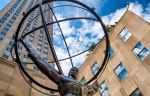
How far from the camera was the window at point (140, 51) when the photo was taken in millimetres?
17391

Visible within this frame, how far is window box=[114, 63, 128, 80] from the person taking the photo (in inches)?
739

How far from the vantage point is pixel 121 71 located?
19422mm

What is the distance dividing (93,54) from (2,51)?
99.9 ft

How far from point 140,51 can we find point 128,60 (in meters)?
1.27

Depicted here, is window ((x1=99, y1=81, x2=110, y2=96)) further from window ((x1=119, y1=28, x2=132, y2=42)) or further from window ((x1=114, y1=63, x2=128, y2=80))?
window ((x1=119, y1=28, x2=132, y2=42))

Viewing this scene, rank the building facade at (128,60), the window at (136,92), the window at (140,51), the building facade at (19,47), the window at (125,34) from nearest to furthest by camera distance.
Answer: the building facade at (19,47), the window at (136,92), the building facade at (128,60), the window at (140,51), the window at (125,34)

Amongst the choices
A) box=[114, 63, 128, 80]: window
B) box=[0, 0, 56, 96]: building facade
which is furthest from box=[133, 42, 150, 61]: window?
box=[0, 0, 56, 96]: building facade

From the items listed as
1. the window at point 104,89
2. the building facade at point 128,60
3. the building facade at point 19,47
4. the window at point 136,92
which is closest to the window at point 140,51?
the building facade at point 128,60

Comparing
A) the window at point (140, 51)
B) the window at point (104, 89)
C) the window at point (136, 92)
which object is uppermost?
the window at point (140, 51)

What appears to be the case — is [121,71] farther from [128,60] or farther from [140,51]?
[140,51]

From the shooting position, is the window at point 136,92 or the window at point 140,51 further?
the window at point 140,51

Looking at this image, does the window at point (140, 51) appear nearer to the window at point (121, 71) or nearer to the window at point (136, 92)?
the window at point (121, 71)

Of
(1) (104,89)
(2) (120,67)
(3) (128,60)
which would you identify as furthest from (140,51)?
(1) (104,89)

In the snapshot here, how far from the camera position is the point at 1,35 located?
58.2 meters
